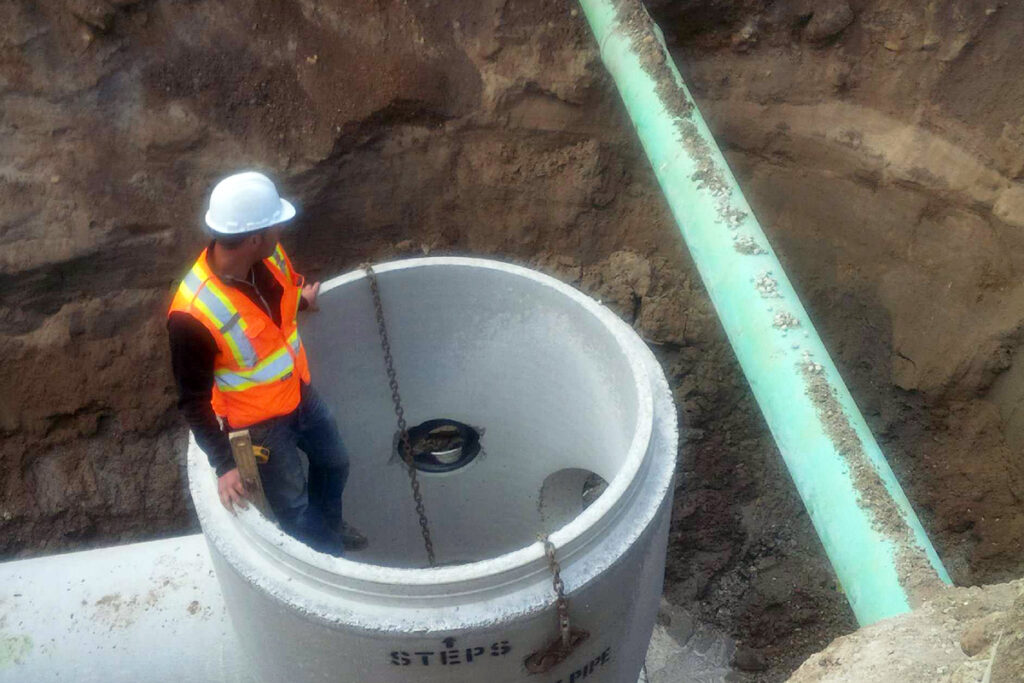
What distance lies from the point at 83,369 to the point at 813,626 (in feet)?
14.3

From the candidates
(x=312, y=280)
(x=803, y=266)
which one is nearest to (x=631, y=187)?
(x=803, y=266)

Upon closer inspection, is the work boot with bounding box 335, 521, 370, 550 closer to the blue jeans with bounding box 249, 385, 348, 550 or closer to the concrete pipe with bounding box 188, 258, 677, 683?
the blue jeans with bounding box 249, 385, 348, 550

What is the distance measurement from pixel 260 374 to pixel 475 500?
2153 mm

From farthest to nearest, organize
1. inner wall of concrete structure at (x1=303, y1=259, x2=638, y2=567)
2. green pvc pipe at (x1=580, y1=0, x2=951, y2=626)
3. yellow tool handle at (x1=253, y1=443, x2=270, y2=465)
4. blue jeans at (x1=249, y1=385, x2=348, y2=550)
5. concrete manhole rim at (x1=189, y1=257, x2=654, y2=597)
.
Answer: inner wall of concrete structure at (x1=303, y1=259, x2=638, y2=567) → blue jeans at (x1=249, y1=385, x2=348, y2=550) → yellow tool handle at (x1=253, y1=443, x2=270, y2=465) → concrete manhole rim at (x1=189, y1=257, x2=654, y2=597) → green pvc pipe at (x1=580, y1=0, x2=951, y2=626)

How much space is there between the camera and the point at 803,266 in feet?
17.2

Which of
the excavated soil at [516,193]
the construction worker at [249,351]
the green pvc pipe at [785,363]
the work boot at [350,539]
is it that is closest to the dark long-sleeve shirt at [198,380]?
the construction worker at [249,351]

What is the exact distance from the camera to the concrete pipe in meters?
2.75

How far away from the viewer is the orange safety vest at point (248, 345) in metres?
3.11

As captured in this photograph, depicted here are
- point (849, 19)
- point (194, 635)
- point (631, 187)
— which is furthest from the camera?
point (631, 187)

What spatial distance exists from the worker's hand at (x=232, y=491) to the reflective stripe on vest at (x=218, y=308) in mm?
465

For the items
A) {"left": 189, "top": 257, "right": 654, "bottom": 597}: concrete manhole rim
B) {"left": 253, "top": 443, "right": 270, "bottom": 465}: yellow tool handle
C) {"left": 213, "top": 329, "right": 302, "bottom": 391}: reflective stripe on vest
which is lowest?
{"left": 253, "top": 443, "right": 270, "bottom": 465}: yellow tool handle

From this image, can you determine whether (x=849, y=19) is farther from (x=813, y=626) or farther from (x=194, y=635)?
(x=194, y=635)

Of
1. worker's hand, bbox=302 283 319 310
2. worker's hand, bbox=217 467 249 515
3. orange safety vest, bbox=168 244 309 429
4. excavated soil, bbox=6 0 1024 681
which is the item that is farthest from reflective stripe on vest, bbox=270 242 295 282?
excavated soil, bbox=6 0 1024 681

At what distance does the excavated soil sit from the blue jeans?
1523mm
